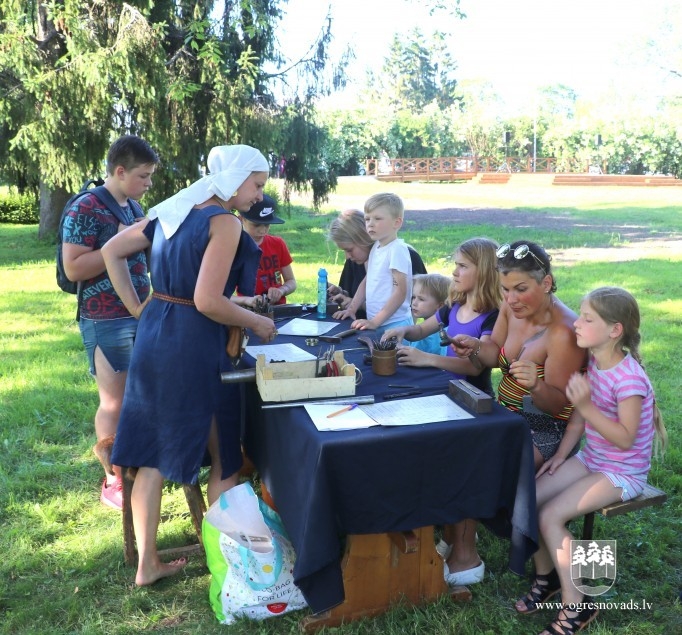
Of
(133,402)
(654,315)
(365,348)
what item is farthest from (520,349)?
(654,315)

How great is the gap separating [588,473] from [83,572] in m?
2.21

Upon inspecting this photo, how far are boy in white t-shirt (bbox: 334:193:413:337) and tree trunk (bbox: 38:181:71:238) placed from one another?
36.4 ft

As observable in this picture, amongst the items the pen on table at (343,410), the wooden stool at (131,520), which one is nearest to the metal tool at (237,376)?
the pen on table at (343,410)

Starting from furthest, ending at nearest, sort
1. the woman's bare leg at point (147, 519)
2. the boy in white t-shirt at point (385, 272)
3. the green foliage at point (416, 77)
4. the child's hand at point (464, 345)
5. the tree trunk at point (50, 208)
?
the green foliage at point (416, 77) → the tree trunk at point (50, 208) → the boy in white t-shirt at point (385, 272) → the child's hand at point (464, 345) → the woman's bare leg at point (147, 519)

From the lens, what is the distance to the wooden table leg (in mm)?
2506

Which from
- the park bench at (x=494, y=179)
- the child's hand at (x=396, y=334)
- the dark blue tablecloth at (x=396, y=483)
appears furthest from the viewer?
the park bench at (x=494, y=179)

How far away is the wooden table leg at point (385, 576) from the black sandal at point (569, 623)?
355 millimetres

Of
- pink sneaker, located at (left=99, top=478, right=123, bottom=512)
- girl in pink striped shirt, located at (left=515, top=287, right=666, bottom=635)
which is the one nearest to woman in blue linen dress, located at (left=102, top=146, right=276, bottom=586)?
pink sneaker, located at (left=99, top=478, right=123, bottom=512)

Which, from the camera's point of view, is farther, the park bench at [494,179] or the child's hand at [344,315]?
the park bench at [494,179]

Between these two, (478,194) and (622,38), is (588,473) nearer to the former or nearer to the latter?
(478,194)

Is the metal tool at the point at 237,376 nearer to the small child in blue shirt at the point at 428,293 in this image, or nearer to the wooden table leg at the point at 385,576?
the wooden table leg at the point at 385,576

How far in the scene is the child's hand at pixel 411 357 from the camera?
9.58 ft

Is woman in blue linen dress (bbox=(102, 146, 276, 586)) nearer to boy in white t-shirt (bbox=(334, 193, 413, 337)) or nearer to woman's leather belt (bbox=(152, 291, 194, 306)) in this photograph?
woman's leather belt (bbox=(152, 291, 194, 306))

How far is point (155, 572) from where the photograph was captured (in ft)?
9.39
